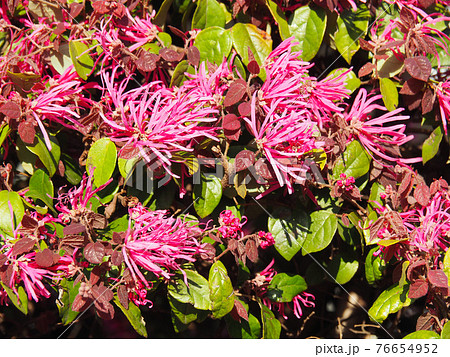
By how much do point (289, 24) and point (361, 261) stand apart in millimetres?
691

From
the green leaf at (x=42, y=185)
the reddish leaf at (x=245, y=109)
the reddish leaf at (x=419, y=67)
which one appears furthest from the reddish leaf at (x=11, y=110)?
the reddish leaf at (x=419, y=67)

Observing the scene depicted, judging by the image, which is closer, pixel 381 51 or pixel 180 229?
pixel 180 229

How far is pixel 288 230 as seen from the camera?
3.96 feet

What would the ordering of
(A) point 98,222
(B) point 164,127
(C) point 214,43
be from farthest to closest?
(C) point 214,43
(A) point 98,222
(B) point 164,127

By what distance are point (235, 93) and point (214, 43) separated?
0.23 m

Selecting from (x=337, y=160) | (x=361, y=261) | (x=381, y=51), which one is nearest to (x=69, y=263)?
(x=337, y=160)

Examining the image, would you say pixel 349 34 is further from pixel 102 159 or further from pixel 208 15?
pixel 102 159

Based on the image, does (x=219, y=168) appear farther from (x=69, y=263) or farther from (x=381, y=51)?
(x=381, y=51)

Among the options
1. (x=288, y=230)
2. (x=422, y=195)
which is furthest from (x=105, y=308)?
(x=422, y=195)

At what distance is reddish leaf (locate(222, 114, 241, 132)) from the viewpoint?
3.48 ft

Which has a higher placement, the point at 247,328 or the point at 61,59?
the point at 61,59

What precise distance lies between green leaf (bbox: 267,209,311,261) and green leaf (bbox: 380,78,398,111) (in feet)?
1.16

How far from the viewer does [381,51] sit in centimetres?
130

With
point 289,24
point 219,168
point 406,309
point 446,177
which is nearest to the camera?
point 219,168
